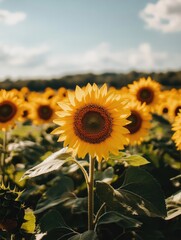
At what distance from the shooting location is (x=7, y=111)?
19.0ft

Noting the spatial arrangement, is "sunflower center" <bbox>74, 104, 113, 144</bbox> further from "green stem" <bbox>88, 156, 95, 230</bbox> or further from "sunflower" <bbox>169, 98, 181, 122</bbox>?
"sunflower" <bbox>169, 98, 181, 122</bbox>

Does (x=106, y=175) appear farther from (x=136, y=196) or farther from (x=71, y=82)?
(x=71, y=82)

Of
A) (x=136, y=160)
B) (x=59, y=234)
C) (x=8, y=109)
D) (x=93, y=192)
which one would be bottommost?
(x=59, y=234)

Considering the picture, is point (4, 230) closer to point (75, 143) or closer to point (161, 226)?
point (75, 143)

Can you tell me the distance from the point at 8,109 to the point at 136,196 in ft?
10.2

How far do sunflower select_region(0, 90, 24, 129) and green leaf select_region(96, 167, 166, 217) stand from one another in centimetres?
277

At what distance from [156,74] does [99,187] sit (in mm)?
35067

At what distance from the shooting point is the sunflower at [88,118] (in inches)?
134

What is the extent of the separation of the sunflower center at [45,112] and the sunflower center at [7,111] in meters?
2.86

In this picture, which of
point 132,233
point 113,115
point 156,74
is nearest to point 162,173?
point 132,233

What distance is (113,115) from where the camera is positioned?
3.50 metres

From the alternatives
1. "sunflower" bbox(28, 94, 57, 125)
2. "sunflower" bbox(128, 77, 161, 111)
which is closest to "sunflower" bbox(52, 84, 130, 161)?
"sunflower" bbox(128, 77, 161, 111)

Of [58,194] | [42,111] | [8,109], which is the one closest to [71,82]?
[42,111]

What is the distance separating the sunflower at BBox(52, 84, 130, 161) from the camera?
3402 mm
